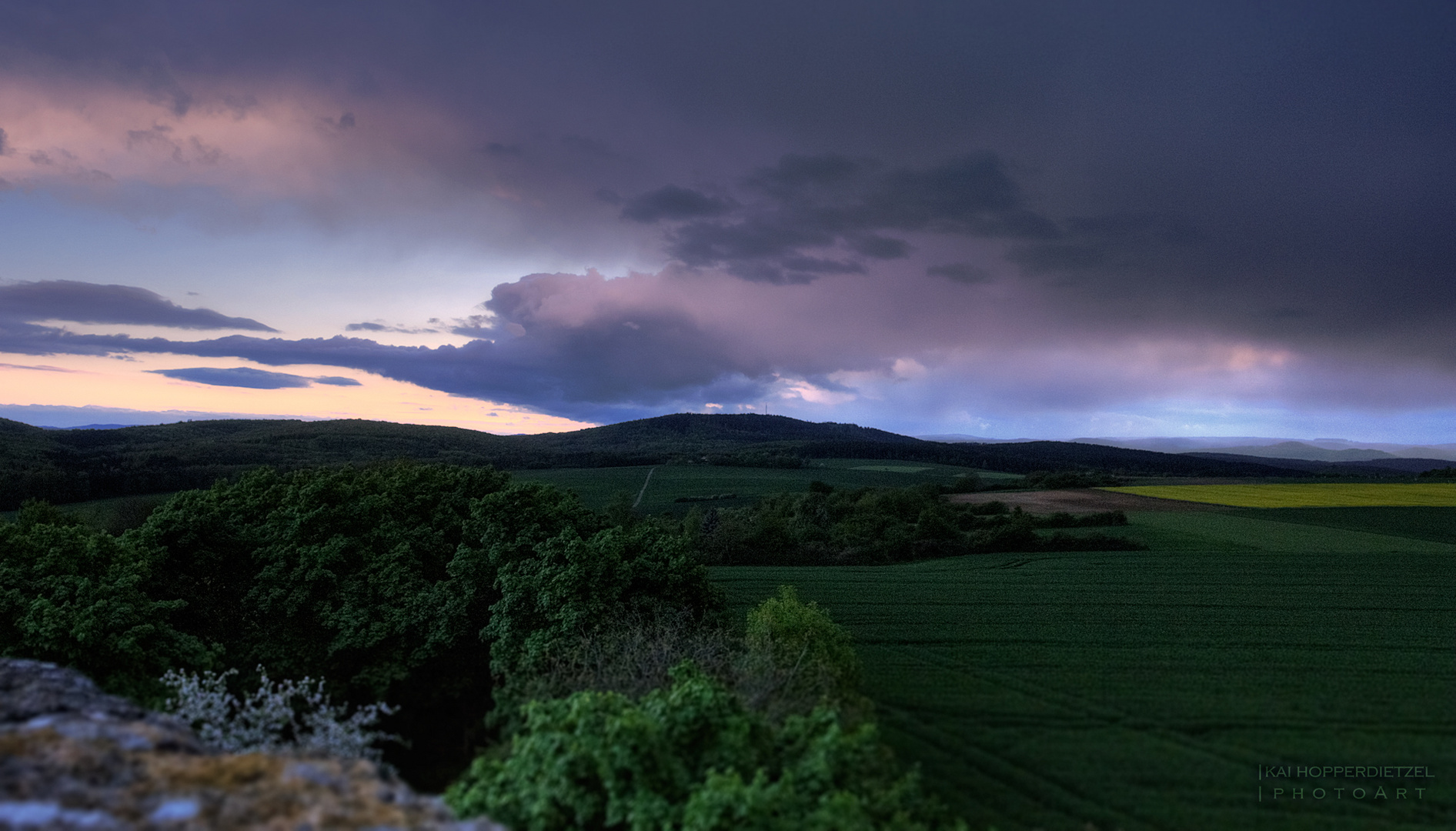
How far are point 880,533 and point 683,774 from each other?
184 ft

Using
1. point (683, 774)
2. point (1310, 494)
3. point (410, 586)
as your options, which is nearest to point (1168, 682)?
point (683, 774)

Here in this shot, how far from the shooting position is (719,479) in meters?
121

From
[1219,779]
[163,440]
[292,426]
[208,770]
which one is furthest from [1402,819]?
[292,426]

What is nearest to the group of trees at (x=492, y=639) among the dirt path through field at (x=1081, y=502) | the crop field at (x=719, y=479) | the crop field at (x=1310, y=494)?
the dirt path through field at (x=1081, y=502)

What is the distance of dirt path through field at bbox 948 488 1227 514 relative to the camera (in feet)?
247

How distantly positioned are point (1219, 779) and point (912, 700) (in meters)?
8.88

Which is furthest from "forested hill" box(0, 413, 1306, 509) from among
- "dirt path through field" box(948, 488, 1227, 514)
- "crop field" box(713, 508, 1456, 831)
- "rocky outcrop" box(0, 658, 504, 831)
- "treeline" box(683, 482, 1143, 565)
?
"rocky outcrop" box(0, 658, 504, 831)

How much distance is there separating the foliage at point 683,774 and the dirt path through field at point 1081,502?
66395mm

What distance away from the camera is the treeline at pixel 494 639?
1323 cm

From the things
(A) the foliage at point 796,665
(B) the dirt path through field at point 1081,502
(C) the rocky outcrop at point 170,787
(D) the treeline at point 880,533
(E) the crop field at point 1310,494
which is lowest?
(D) the treeline at point 880,533

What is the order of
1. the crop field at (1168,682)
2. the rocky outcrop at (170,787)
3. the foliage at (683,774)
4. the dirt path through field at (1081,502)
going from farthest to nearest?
the dirt path through field at (1081,502), the crop field at (1168,682), the foliage at (683,774), the rocky outcrop at (170,787)

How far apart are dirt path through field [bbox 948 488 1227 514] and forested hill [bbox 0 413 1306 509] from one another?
2090 inches

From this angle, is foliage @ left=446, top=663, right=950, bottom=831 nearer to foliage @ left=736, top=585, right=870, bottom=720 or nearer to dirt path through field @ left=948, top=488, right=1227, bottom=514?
foliage @ left=736, top=585, right=870, bottom=720

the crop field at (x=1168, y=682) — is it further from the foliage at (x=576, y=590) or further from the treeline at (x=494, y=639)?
the foliage at (x=576, y=590)
